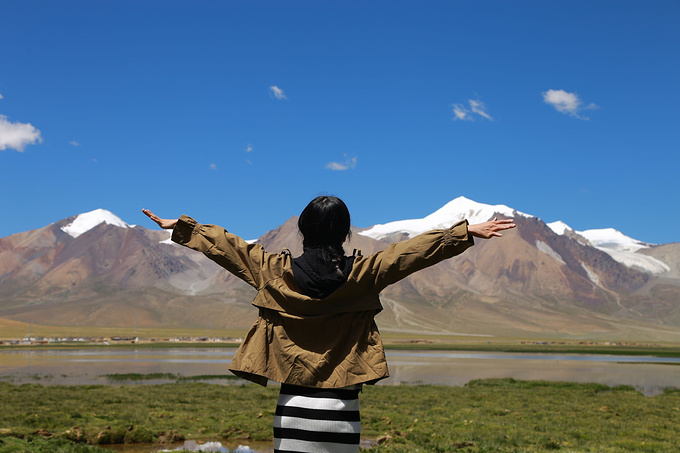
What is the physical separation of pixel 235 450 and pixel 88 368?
42.8 meters

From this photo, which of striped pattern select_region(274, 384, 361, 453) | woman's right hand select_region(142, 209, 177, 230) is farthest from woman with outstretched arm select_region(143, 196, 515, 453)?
woman's right hand select_region(142, 209, 177, 230)

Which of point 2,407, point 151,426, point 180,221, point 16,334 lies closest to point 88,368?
point 2,407

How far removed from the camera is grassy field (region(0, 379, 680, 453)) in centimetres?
1633

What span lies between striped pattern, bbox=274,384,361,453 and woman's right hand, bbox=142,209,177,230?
58.9 inches

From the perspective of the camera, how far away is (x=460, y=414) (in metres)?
23.2

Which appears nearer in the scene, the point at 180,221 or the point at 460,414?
the point at 180,221

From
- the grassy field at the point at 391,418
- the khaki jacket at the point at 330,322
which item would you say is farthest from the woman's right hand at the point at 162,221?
the grassy field at the point at 391,418

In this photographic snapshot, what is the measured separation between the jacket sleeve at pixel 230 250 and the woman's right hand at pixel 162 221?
136 millimetres

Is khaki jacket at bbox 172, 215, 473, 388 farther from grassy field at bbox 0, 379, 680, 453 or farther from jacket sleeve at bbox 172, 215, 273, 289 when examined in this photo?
grassy field at bbox 0, 379, 680, 453

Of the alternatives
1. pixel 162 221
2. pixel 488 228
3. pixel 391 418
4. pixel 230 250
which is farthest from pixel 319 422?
pixel 391 418

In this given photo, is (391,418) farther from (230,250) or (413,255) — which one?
(413,255)

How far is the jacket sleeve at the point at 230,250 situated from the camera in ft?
14.2

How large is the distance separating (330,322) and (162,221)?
1.47 meters

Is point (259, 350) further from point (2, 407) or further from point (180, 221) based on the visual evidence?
point (2, 407)
